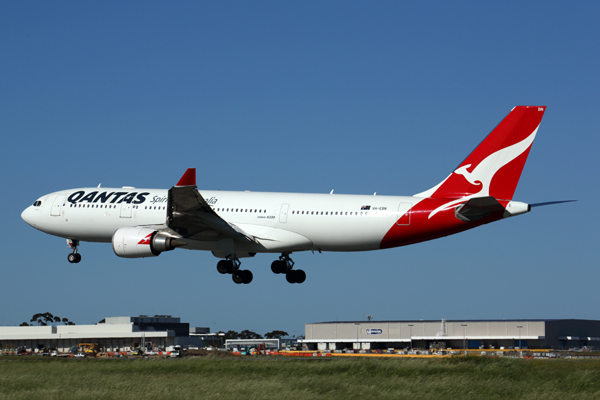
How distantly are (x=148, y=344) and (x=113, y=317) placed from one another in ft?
50.7

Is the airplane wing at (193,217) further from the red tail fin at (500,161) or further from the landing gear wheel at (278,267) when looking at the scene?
the red tail fin at (500,161)

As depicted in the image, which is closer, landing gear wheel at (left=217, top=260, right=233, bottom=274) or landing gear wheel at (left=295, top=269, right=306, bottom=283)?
landing gear wheel at (left=217, top=260, right=233, bottom=274)

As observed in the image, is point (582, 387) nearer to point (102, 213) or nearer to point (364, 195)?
point (364, 195)

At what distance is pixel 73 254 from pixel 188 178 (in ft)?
50.0

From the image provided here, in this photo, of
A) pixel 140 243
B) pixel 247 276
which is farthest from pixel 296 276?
pixel 140 243

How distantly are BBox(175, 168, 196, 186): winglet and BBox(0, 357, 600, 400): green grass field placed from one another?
9.38 metres

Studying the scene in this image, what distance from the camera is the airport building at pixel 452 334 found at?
100375 mm

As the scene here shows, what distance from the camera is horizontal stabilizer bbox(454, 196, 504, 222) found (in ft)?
126

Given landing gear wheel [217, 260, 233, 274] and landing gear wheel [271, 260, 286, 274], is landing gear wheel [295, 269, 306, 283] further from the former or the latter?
landing gear wheel [217, 260, 233, 274]

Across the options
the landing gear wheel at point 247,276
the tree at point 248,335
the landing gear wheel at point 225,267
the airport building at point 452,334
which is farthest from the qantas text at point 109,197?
the tree at point 248,335

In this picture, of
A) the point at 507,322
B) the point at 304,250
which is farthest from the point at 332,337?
the point at 304,250

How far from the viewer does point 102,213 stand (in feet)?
153

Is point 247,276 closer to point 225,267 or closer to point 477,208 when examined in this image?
point 225,267

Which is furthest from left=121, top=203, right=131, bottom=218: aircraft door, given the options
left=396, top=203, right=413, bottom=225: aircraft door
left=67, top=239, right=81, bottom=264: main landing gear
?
left=396, top=203, right=413, bottom=225: aircraft door
